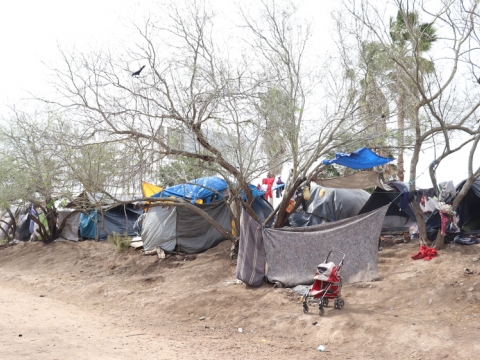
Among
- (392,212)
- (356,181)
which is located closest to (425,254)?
(356,181)

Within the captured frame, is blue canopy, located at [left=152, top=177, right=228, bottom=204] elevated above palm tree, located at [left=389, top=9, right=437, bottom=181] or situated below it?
below

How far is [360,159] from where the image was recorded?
32.8 ft

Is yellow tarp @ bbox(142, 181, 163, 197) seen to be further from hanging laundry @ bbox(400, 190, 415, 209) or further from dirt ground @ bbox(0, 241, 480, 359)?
hanging laundry @ bbox(400, 190, 415, 209)

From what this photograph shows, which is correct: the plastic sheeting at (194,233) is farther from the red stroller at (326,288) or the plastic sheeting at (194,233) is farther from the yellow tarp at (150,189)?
the red stroller at (326,288)

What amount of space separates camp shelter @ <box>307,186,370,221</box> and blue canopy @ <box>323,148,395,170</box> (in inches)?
158

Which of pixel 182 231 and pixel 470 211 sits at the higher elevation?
pixel 470 211

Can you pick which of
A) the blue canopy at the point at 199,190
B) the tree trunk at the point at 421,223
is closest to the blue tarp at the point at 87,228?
the blue canopy at the point at 199,190

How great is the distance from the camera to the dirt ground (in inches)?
252

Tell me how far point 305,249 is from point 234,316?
1763 mm

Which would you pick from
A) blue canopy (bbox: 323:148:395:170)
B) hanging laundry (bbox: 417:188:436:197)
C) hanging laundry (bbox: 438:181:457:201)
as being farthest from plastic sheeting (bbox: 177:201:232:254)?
hanging laundry (bbox: 438:181:457:201)

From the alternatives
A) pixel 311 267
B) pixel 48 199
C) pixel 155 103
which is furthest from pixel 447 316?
pixel 48 199

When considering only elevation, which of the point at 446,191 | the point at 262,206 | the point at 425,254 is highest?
Answer: the point at 446,191

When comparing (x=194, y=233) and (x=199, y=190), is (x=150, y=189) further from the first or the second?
(x=194, y=233)

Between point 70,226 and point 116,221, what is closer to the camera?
point 116,221
